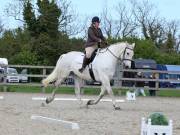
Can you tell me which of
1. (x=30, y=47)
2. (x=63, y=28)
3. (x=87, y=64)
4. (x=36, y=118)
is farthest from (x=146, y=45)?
(x=36, y=118)

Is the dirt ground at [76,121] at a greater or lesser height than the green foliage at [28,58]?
lesser

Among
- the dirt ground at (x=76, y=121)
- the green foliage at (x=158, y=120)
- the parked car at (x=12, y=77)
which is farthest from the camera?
the parked car at (x=12, y=77)

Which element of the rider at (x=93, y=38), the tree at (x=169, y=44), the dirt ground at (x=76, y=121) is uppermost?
the tree at (x=169, y=44)

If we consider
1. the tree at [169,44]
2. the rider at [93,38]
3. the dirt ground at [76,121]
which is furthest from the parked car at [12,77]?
the tree at [169,44]

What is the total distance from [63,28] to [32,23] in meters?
7.10

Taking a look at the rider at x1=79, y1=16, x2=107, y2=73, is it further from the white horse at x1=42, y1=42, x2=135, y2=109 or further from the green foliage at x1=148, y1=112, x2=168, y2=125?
the green foliage at x1=148, y1=112, x2=168, y2=125

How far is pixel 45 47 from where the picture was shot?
46.5m

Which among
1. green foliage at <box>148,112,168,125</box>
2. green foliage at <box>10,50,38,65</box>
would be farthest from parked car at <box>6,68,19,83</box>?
green foliage at <box>148,112,168,125</box>

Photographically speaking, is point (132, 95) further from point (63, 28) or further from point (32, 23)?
point (63, 28)

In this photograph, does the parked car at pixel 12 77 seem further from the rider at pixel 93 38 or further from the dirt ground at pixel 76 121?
the dirt ground at pixel 76 121

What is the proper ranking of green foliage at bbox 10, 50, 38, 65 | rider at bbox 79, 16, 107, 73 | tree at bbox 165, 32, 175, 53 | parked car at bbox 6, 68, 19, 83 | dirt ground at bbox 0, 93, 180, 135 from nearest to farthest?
dirt ground at bbox 0, 93, 180, 135, rider at bbox 79, 16, 107, 73, parked car at bbox 6, 68, 19, 83, green foliage at bbox 10, 50, 38, 65, tree at bbox 165, 32, 175, 53

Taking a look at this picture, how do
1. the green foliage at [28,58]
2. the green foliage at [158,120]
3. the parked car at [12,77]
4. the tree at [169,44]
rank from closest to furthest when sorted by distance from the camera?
the green foliage at [158,120]
the parked car at [12,77]
the green foliage at [28,58]
the tree at [169,44]

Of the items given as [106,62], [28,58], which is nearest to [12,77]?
[28,58]

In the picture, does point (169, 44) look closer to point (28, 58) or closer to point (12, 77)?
point (28, 58)
